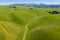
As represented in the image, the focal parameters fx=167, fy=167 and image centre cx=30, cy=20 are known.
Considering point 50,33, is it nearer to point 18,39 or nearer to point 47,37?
point 47,37

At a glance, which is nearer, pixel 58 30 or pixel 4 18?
pixel 58 30

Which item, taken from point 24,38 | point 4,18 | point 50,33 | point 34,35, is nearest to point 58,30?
point 50,33

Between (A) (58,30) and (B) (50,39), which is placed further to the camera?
(A) (58,30)

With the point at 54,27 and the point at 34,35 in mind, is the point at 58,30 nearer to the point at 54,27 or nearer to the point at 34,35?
the point at 54,27

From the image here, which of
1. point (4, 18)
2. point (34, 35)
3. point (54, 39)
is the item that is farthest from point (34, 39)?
point (4, 18)

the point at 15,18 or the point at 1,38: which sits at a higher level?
the point at 1,38

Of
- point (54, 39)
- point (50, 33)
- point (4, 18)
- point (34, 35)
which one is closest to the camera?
point (54, 39)

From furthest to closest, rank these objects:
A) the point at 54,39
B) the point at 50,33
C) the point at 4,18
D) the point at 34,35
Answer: the point at 4,18
the point at 34,35
the point at 50,33
the point at 54,39

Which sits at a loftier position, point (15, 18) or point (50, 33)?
point (50, 33)
